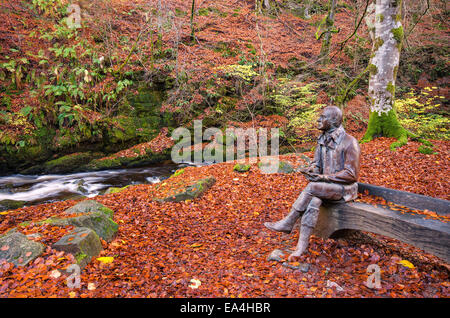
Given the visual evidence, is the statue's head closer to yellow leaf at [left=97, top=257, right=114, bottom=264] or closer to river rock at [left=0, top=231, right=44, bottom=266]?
yellow leaf at [left=97, top=257, right=114, bottom=264]

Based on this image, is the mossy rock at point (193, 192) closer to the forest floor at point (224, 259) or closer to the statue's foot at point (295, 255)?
the forest floor at point (224, 259)

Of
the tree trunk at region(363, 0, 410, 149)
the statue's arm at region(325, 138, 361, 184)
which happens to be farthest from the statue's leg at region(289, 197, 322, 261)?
the tree trunk at region(363, 0, 410, 149)

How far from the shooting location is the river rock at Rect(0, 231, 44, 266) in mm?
2840

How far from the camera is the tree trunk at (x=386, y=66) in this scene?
7.27 metres

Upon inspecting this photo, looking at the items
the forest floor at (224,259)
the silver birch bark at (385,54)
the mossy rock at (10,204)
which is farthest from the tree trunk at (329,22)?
the mossy rock at (10,204)

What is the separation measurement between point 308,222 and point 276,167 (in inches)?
174

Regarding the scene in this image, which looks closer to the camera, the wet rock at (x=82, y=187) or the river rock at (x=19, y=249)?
the river rock at (x=19, y=249)

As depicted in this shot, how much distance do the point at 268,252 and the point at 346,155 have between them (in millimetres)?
1851

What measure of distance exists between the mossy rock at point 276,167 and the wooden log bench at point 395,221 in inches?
138

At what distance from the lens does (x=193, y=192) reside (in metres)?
6.08

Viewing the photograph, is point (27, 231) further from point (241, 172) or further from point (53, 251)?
point (241, 172)

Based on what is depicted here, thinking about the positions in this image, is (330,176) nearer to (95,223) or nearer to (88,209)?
(95,223)

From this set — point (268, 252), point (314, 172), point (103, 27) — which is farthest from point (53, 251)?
point (103, 27)

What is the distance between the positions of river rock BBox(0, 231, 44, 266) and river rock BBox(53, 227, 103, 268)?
22 cm
